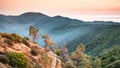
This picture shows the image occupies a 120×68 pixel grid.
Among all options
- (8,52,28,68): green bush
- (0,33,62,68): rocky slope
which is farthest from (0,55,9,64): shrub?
(0,33,62,68): rocky slope

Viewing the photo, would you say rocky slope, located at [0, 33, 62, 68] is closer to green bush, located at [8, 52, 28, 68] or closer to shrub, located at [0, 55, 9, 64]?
green bush, located at [8, 52, 28, 68]

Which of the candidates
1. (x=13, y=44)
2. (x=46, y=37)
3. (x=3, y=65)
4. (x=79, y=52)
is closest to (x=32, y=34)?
(x=46, y=37)

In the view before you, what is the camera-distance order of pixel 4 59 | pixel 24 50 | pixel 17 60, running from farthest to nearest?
pixel 24 50, pixel 17 60, pixel 4 59

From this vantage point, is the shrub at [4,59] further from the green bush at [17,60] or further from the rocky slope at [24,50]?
the rocky slope at [24,50]

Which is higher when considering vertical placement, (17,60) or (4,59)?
(4,59)

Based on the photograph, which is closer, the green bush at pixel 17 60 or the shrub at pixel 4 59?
the shrub at pixel 4 59

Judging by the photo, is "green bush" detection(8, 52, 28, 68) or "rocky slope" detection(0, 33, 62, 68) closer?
"green bush" detection(8, 52, 28, 68)

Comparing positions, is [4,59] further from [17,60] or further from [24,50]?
[24,50]

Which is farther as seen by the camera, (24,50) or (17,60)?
(24,50)

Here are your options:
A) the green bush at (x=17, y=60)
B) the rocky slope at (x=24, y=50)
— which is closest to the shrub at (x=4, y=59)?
the green bush at (x=17, y=60)

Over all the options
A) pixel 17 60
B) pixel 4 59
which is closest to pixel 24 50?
pixel 17 60

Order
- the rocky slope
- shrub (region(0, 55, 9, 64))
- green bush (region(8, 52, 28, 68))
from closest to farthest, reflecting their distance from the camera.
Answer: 1. shrub (region(0, 55, 9, 64))
2. green bush (region(8, 52, 28, 68))
3. the rocky slope

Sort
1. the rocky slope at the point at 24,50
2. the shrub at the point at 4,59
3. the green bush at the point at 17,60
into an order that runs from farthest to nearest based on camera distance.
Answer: the rocky slope at the point at 24,50, the green bush at the point at 17,60, the shrub at the point at 4,59

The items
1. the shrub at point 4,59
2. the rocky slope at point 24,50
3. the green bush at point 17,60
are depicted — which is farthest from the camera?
the rocky slope at point 24,50
